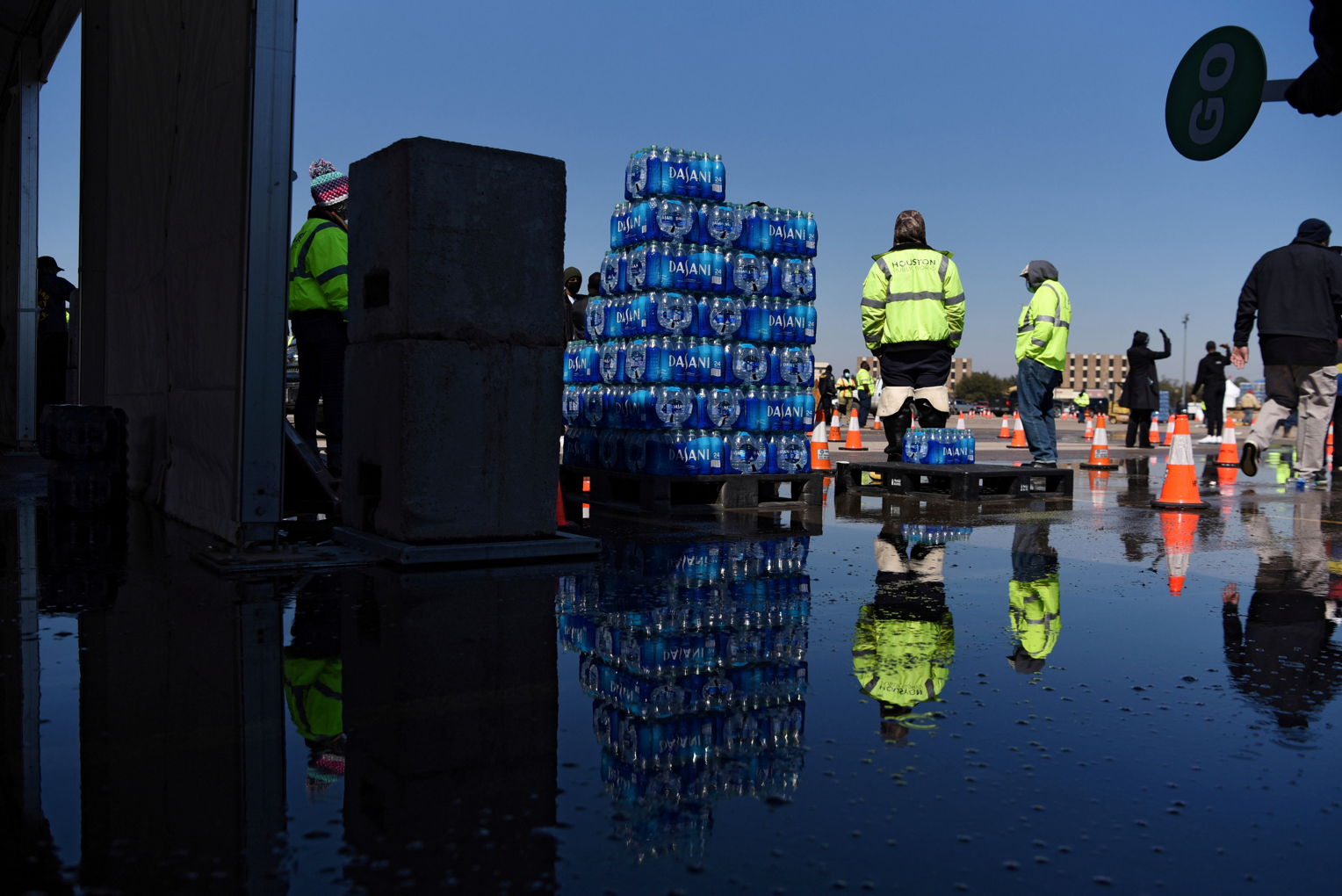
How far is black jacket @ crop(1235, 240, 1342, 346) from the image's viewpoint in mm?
10320

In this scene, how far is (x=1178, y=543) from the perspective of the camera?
24.4 feet

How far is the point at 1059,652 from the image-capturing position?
4117 mm

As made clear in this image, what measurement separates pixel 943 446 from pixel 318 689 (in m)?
8.03

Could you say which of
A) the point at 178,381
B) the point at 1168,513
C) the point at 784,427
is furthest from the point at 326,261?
the point at 1168,513

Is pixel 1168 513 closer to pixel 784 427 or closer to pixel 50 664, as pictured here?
pixel 784 427

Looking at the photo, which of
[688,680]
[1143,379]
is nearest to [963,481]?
[688,680]

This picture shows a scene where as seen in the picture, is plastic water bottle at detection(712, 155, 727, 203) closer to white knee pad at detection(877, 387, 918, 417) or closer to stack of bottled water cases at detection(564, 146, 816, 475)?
stack of bottled water cases at detection(564, 146, 816, 475)

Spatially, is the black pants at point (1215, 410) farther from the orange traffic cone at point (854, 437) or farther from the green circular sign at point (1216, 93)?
the green circular sign at point (1216, 93)

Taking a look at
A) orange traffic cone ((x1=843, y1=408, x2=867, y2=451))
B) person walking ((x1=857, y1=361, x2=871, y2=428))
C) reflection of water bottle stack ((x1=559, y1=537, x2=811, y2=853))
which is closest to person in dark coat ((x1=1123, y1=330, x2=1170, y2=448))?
orange traffic cone ((x1=843, y1=408, x2=867, y2=451))

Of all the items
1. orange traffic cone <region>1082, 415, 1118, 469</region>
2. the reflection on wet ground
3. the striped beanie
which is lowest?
the reflection on wet ground

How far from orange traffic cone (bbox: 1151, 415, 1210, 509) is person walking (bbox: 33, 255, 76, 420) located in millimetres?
15653

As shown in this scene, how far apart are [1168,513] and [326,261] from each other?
708 centimetres

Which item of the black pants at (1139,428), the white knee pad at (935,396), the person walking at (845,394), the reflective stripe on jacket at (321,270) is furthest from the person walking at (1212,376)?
the reflective stripe on jacket at (321,270)

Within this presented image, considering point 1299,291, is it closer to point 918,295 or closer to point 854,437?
point 918,295
